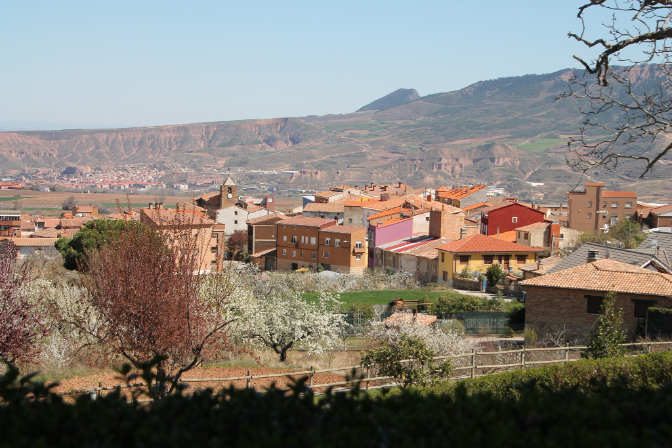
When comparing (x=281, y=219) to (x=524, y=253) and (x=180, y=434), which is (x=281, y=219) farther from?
(x=180, y=434)

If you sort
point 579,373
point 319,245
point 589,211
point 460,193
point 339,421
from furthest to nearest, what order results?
point 460,193 < point 589,211 < point 319,245 < point 579,373 < point 339,421

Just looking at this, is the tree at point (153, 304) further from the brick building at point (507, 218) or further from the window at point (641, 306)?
the brick building at point (507, 218)

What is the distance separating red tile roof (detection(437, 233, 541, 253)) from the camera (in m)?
49.6

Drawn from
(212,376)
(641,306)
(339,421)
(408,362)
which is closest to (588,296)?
(641,306)

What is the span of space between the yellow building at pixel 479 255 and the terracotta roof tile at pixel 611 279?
21757 mm

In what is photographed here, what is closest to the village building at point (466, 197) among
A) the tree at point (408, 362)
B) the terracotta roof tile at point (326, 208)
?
the terracotta roof tile at point (326, 208)

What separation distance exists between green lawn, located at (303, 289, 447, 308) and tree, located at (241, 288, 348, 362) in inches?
643

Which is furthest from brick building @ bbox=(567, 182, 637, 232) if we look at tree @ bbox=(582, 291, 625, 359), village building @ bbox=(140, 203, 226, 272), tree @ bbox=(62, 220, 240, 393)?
tree @ bbox=(62, 220, 240, 393)

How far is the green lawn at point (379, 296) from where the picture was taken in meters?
43.0

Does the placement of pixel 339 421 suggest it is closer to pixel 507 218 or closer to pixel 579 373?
pixel 579 373

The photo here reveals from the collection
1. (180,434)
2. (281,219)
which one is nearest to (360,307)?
(180,434)

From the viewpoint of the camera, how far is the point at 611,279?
25438mm

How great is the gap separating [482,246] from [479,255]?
2.64ft

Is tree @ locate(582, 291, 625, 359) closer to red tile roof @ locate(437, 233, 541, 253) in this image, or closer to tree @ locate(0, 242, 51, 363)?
tree @ locate(0, 242, 51, 363)
